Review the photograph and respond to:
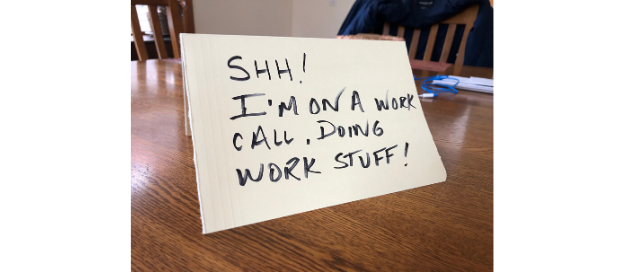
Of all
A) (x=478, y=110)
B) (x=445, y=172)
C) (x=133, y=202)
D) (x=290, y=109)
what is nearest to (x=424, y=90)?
(x=478, y=110)

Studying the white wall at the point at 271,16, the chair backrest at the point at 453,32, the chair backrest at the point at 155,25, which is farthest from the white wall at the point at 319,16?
the chair backrest at the point at 155,25

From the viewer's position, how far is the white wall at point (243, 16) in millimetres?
2844

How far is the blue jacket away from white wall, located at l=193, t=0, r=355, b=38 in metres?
1.20

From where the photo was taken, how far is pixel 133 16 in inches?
48.5

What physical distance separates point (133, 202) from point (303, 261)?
0.18 meters

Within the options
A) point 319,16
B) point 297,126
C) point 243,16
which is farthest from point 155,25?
point 319,16

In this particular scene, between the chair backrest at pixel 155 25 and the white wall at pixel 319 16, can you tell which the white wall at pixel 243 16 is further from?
the chair backrest at pixel 155 25

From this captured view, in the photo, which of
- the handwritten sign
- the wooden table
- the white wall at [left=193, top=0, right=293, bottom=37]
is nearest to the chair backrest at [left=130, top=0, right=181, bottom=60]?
the wooden table

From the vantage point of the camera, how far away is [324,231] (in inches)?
11.1

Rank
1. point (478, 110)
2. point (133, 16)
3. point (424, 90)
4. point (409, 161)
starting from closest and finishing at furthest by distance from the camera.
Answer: point (409, 161), point (478, 110), point (424, 90), point (133, 16)

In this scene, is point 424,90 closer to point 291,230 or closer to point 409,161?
point 409,161

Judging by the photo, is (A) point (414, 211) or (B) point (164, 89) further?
(B) point (164, 89)

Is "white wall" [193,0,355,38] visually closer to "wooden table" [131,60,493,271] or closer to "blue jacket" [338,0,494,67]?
"blue jacket" [338,0,494,67]

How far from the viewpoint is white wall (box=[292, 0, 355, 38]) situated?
10.5 feet
